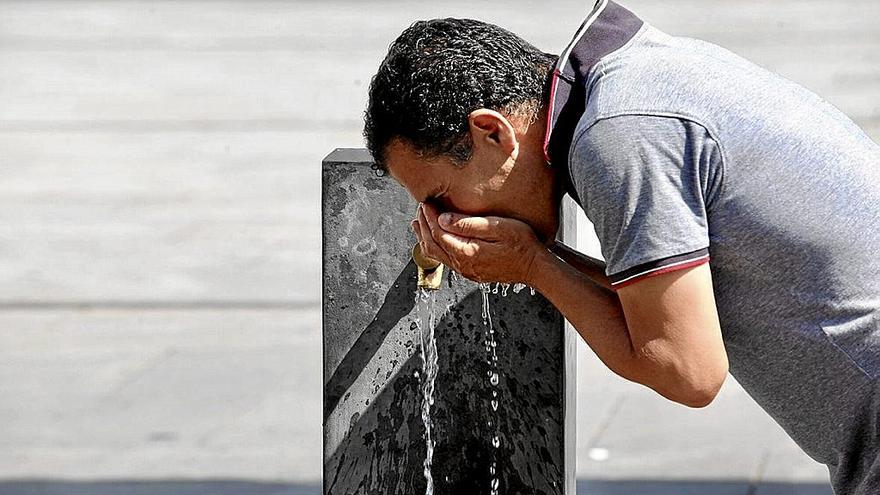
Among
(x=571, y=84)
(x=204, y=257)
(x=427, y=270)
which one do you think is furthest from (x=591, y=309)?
(x=204, y=257)

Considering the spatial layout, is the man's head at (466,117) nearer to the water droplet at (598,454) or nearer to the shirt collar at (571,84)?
the shirt collar at (571,84)

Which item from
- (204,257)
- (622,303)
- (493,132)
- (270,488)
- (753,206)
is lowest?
(270,488)

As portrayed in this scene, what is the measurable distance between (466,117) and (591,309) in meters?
0.36

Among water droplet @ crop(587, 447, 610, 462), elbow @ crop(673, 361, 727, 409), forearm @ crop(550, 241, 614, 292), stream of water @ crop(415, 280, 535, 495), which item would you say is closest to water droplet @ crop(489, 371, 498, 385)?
stream of water @ crop(415, 280, 535, 495)

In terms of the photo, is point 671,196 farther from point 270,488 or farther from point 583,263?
point 270,488

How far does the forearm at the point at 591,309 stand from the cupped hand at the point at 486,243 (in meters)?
0.02

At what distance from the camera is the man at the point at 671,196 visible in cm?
193

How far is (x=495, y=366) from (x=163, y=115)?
6.98 metres

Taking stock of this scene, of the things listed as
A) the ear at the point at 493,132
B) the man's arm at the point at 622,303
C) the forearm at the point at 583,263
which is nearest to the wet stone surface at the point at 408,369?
the forearm at the point at 583,263

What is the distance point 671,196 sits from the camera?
191cm

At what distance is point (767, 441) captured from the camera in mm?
4691

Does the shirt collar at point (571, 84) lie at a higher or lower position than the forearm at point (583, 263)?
higher

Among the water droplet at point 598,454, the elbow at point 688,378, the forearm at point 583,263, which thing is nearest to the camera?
the elbow at point 688,378

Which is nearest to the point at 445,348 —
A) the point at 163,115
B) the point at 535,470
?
the point at 535,470
